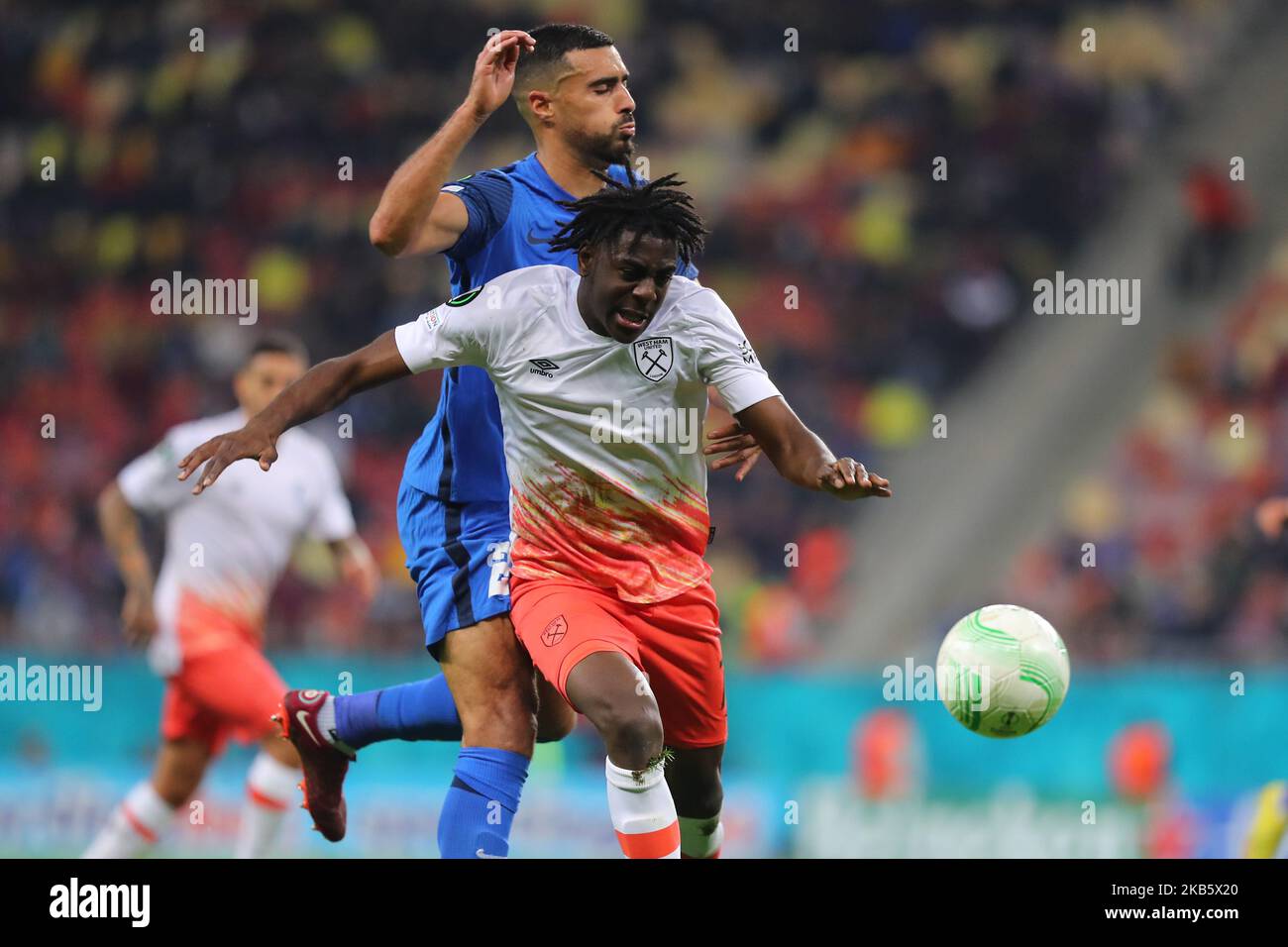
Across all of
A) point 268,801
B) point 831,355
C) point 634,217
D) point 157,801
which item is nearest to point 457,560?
point 634,217

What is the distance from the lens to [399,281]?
16656 mm

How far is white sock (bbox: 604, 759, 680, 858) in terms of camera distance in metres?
5.18

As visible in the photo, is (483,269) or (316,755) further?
(316,755)

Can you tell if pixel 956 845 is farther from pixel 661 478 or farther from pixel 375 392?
pixel 375 392

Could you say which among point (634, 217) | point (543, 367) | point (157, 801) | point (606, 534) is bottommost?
point (157, 801)

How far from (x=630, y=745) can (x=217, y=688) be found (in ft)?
14.0

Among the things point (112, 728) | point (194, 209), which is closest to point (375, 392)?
point (194, 209)

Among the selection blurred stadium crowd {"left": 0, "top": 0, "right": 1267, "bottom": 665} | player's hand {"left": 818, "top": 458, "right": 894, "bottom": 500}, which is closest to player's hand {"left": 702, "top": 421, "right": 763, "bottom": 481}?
player's hand {"left": 818, "top": 458, "right": 894, "bottom": 500}

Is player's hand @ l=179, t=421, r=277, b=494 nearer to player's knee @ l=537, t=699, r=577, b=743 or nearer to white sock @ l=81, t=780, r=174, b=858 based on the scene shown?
player's knee @ l=537, t=699, r=577, b=743

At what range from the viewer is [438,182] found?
17.9ft

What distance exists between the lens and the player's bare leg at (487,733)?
5.45 metres

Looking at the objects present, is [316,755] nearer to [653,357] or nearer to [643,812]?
[643,812]

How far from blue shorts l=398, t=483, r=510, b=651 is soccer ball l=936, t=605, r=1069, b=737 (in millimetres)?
1472

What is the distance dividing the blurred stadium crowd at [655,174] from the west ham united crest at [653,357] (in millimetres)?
7731
